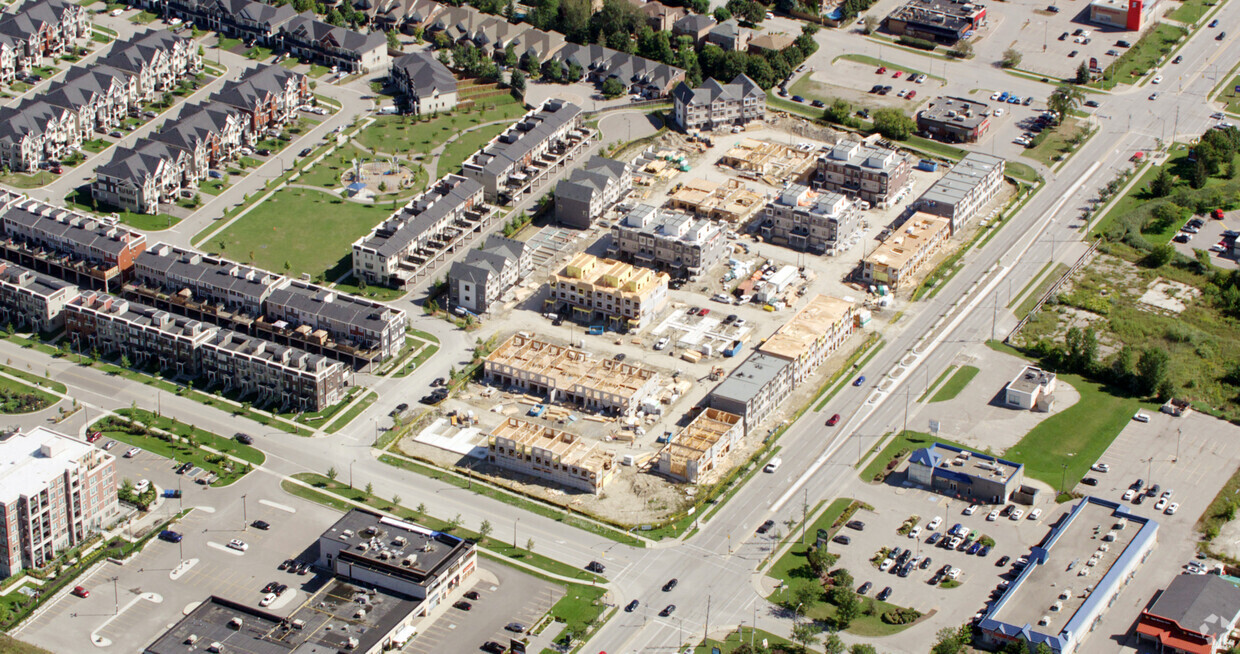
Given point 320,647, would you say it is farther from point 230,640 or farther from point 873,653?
point 873,653

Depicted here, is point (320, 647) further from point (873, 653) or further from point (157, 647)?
point (873, 653)

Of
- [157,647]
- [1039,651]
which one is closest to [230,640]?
[157,647]

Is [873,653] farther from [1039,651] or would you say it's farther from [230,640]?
[230,640]

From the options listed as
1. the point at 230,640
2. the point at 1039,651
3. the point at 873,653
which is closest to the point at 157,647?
the point at 230,640

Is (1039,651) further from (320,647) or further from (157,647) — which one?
(157,647)

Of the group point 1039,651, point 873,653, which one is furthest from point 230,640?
point 1039,651
